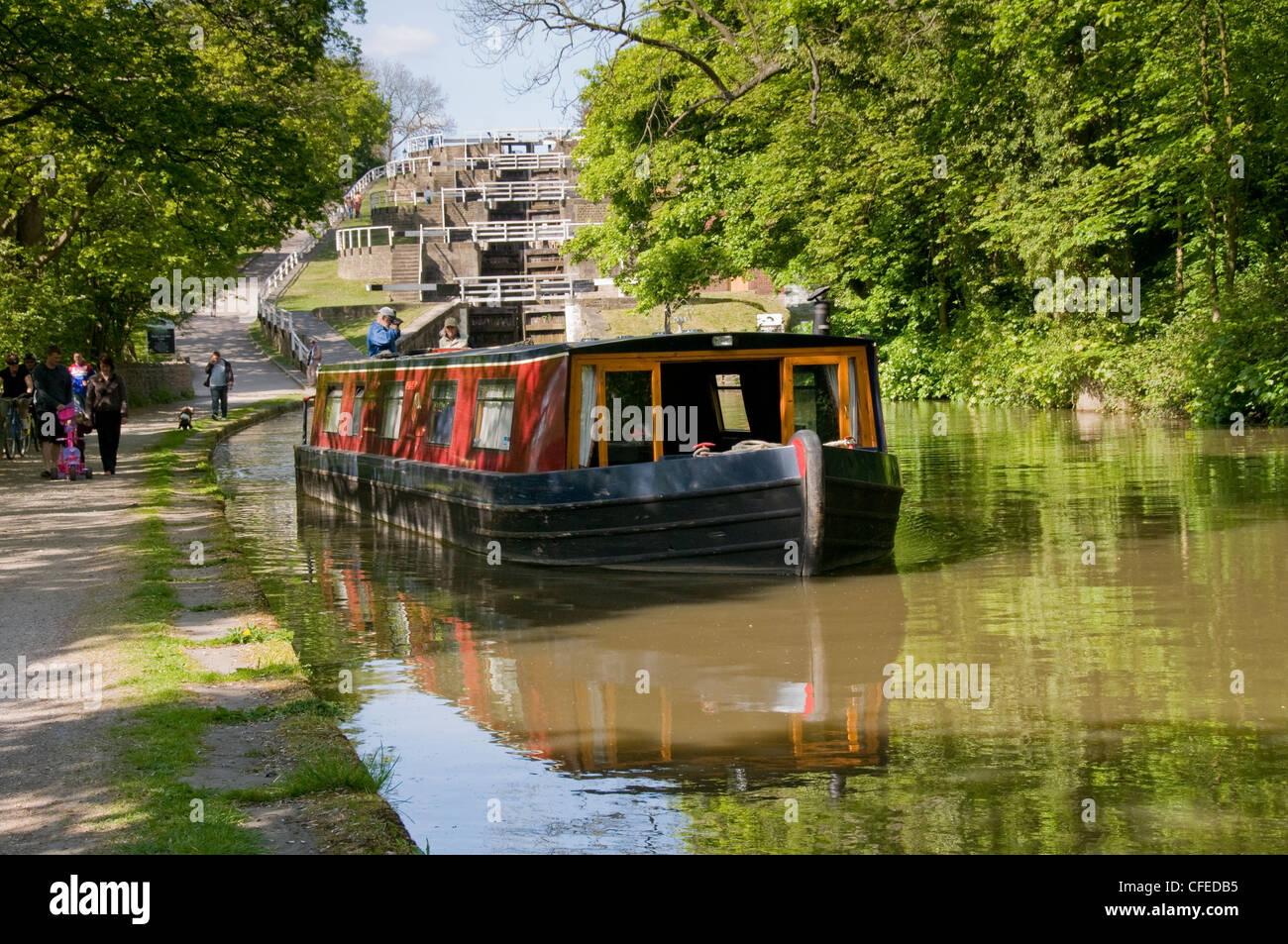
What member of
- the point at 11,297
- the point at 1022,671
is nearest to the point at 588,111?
the point at 11,297

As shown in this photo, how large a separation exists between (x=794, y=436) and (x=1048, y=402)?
18195 mm

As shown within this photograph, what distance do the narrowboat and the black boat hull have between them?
1cm

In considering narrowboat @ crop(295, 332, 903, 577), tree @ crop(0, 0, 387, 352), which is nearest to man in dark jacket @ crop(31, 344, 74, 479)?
tree @ crop(0, 0, 387, 352)

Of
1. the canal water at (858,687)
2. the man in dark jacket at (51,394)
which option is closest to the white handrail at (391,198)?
the man in dark jacket at (51,394)

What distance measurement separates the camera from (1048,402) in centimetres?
2808

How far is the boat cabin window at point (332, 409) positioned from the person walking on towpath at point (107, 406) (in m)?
2.61

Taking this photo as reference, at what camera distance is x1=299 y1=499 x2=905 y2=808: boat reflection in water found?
22.6ft

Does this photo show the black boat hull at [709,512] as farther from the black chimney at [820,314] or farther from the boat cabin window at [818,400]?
the black chimney at [820,314]

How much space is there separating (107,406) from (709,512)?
9.64 m

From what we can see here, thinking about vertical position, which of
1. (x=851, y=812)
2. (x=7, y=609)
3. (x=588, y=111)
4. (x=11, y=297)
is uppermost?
(x=588, y=111)

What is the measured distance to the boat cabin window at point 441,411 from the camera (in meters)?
14.8

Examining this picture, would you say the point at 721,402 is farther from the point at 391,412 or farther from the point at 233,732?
the point at 233,732

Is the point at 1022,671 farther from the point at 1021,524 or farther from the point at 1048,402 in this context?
the point at 1048,402

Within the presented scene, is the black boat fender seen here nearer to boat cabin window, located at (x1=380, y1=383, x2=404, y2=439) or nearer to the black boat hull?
the black boat hull
